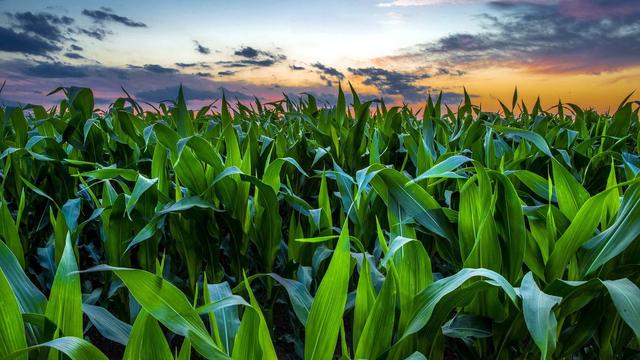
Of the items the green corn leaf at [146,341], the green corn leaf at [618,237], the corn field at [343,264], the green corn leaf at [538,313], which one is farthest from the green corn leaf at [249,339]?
the green corn leaf at [618,237]

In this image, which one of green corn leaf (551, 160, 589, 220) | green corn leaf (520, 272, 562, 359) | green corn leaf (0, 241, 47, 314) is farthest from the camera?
green corn leaf (551, 160, 589, 220)

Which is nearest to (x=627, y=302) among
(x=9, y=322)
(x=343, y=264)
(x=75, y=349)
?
(x=343, y=264)

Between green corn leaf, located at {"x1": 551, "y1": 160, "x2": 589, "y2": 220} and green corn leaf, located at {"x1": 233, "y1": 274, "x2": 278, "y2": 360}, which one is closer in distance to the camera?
green corn leaf, located at {"x1": 233, "y1": 274, "x2": 278, "y2": 360}

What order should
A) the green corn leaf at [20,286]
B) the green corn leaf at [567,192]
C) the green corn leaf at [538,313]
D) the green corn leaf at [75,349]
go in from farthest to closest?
the green corn leaf at [567,192]
the green corn leaf at [20,286]
the green corn leaf at [538,313]
the green corn leaf at [75,349]

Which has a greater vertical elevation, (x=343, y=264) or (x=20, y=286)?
(x=343, y=264)

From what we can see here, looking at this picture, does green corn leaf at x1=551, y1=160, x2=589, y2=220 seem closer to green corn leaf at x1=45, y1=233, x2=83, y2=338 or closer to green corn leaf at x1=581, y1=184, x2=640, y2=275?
green corn leaf at x1=581, y1=184, x2=640, y2=275

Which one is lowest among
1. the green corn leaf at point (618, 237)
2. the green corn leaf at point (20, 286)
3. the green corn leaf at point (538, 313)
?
the green corn leaf at point (20, 286)

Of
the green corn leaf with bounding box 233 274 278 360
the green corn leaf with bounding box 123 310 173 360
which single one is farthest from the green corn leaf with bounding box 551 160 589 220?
the green corn leaf with bounding box 123 310 173 360

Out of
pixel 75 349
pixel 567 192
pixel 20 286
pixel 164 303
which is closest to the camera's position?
pixel 75 349

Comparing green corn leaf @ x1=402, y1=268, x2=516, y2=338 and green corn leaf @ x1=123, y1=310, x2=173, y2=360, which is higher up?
green corn leaf @ x1=402, y1=268, x2=516, y2=338

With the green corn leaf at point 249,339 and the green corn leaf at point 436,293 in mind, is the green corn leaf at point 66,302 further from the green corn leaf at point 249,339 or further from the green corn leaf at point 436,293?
the green corn leaf at point 436,293

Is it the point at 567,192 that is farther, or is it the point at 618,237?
the point at 567,192

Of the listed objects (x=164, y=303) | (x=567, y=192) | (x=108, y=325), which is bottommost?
(x=108, y=325)

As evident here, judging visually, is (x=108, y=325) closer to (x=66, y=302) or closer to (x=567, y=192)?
(x=66, y=302)
